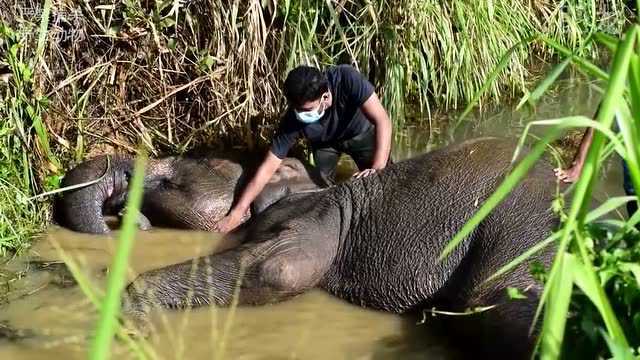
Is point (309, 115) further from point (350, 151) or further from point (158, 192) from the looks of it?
point (158, 192)

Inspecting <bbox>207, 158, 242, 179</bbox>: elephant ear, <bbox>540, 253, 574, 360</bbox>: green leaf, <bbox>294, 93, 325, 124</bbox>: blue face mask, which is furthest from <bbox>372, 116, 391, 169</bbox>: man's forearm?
<bbox>540, 253, 574, 360</bbox>: green leaf

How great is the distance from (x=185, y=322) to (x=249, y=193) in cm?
134

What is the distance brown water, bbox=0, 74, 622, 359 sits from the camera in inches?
148

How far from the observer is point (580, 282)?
1.96m

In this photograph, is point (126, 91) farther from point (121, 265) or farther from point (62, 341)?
point (121, 265)

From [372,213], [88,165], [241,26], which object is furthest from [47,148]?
[372,213]

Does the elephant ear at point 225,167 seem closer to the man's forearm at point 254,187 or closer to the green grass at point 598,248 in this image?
the man's forearm at point 254,187

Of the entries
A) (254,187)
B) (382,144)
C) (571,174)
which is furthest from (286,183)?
(571,174)

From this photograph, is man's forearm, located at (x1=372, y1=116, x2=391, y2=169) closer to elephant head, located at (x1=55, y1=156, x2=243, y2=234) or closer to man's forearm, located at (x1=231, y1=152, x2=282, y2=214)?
man's forearm, located at (x1=231, y1=152, x2=282, y2=214)

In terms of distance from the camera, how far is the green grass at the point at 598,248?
181cm

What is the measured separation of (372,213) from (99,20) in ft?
6.98

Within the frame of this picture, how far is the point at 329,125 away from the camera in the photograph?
16.6ft

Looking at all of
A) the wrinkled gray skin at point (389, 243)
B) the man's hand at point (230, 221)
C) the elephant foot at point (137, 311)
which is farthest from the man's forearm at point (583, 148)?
the elephant foot at point (137, 311)

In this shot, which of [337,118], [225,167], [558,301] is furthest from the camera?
[337,118]
